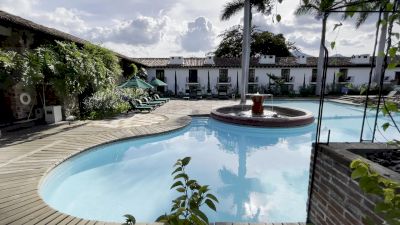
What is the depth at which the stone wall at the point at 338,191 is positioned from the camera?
2434 millimetres

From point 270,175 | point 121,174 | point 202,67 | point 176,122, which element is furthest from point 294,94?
point 121,174

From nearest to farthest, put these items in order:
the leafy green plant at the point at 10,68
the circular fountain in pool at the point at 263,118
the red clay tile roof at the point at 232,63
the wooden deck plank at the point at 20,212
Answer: the wooden deck plank at the point at 20,212, the leafy green plant at the point at 10,68, the circular fountain in pool at the point at 263,118, the red clay tile roof at the point at 232,63

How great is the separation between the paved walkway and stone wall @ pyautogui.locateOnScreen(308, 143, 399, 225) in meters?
3.44

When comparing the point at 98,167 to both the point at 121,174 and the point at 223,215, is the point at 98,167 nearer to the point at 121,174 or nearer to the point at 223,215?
the point at 121,174

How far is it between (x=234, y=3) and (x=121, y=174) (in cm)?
2060

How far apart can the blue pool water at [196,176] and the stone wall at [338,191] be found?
211 centimetres

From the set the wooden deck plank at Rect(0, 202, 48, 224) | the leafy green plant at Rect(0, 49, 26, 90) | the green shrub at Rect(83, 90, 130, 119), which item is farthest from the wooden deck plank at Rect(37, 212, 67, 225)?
the green shrub at Rect(83, 90, 130, 119)

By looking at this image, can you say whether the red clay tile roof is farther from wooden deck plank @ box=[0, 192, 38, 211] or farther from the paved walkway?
wooden deck plank @ box=[0, 192, 38, 211]

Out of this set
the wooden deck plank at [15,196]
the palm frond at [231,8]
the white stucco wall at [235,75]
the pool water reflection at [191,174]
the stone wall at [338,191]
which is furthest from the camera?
the white stucco wall at [235,75]

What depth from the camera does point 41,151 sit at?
23.3ft

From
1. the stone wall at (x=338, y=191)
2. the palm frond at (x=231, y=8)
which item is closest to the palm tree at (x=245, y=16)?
the palm frond at (x=231, y=8)

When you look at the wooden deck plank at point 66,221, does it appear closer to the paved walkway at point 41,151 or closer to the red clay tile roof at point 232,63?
the paved walkway at point 41,151

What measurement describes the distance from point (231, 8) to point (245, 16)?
3326mm

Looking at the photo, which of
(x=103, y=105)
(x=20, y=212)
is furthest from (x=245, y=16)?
(x=20, y=212)
